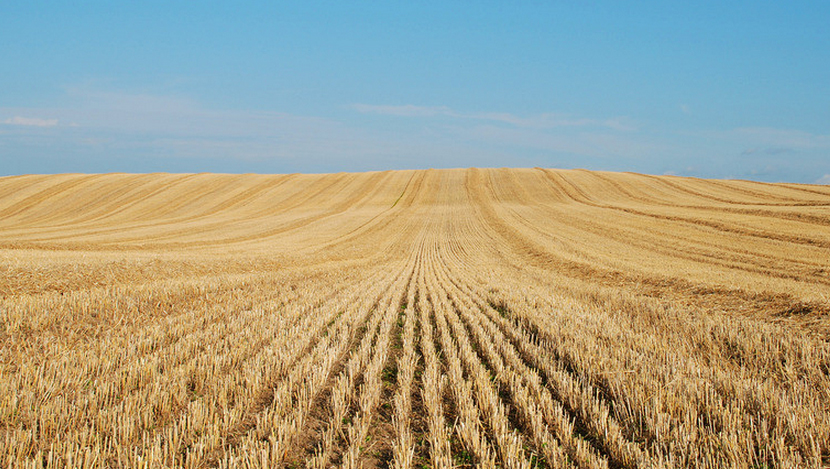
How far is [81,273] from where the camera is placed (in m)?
10.2

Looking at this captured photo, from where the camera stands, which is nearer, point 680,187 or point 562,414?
point 562,414

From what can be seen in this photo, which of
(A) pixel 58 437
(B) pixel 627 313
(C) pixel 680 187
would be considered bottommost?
(B) pixel 627 313

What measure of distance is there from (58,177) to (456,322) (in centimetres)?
7697

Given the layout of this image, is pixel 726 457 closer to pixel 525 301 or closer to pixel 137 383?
pixel 137 383

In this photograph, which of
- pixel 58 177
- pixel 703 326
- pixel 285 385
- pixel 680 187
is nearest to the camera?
pixel 285 385

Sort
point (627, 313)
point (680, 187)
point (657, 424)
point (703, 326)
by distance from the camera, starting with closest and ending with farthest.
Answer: point (657, 424)
point (703, 326)
point (627, 313)
point (680, 187)

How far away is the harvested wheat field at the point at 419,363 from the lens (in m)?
3.45

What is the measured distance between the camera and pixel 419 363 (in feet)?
19.9

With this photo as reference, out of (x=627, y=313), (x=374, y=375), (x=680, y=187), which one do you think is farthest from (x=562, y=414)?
(x=680, y=187)

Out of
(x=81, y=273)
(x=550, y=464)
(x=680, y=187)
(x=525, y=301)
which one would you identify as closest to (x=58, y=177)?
(x=81, y=273)

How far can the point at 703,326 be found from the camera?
7.50 meters

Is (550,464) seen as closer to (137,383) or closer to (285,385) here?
(285,385)

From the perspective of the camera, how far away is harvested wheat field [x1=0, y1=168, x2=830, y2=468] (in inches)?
136

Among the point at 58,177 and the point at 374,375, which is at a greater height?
the point at 58,177
